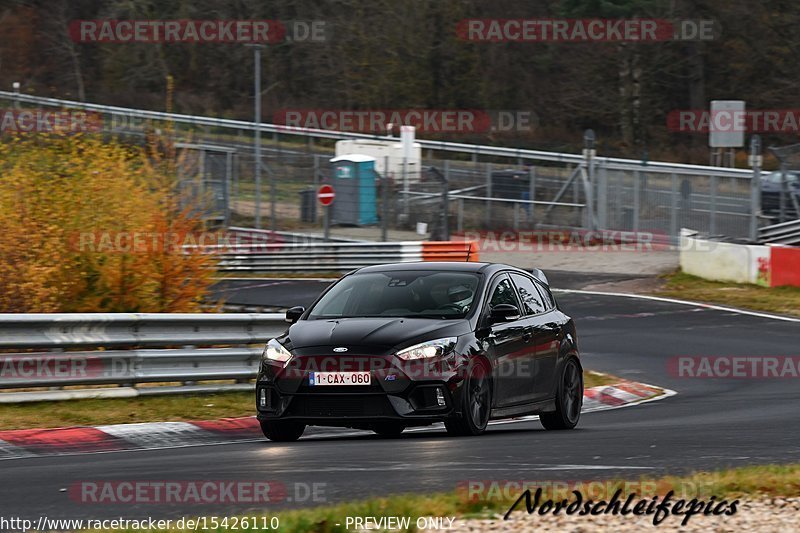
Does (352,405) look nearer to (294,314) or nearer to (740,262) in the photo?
(294,314)

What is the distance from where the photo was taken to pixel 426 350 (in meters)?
10.4

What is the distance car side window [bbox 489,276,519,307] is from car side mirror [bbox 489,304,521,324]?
8.3 inches

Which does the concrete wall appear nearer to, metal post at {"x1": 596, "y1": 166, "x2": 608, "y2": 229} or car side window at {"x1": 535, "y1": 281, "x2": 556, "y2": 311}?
metal post at {"x1": 596, "y1": 166, "x2": 608, "y2": 229}

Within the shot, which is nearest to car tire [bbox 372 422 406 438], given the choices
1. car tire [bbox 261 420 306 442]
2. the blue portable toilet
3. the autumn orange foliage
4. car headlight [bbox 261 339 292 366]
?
car tire [bbox 261 420 306 442]

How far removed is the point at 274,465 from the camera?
8977 mm

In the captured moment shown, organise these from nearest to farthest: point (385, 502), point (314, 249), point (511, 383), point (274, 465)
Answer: point (385, 502), point (274, 465), point (511, 383), point (314, 249)

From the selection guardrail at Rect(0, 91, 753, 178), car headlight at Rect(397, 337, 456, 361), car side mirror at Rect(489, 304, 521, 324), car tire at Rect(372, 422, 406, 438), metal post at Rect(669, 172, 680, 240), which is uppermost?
guardrail at Rect(0, 91, 753, 178)

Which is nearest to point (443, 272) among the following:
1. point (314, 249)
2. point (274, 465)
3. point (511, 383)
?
point (511, 383)

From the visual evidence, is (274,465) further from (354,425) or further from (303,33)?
(303,33)

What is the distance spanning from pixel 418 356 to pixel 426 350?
0.08 metres

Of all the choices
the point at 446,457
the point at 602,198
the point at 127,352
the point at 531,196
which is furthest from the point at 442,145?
the point at 446,457

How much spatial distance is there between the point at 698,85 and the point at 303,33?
835 inches

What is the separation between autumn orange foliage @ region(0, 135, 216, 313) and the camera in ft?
49.9

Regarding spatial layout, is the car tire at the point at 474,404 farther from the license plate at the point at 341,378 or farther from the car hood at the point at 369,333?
the license plate at the point at 341,378
